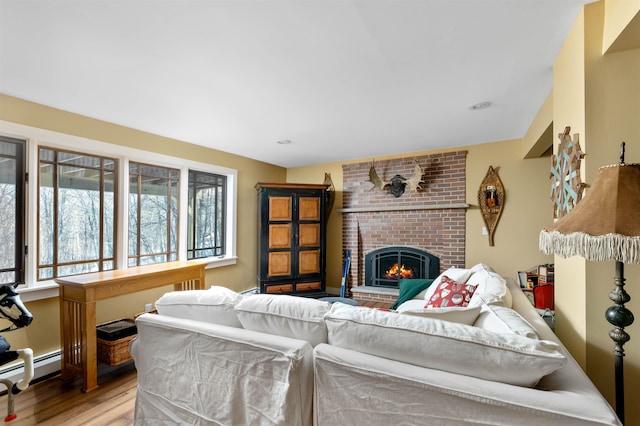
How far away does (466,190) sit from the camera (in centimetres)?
419

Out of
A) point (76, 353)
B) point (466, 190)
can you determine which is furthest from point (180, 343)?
point (466, 190)

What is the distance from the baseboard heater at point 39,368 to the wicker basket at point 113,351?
0.39 m

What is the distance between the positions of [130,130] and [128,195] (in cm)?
72

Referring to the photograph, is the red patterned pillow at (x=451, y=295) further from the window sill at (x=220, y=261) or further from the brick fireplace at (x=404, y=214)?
the window sill at (x=220, y=261)

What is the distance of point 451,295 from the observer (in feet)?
8.19

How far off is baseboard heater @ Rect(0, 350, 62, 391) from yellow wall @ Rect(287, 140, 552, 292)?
15.4 ft

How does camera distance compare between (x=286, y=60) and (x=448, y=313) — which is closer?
(x=448, y=313)

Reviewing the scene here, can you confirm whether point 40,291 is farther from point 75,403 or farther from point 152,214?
point 152,214

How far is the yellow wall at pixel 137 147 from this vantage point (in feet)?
8.39

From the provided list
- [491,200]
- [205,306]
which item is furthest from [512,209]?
[205,306]

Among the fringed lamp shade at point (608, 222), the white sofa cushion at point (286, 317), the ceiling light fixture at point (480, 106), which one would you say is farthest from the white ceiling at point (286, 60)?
the white sofa cushion at point (286, 317)

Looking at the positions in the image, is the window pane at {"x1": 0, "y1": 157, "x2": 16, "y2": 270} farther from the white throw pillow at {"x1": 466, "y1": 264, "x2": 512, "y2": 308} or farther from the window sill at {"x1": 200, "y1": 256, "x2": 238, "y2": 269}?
the white throw pillow at {"x1": 466, "y1": 264, "x2": 512, "y2": 308}

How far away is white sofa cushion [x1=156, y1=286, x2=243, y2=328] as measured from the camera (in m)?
1.69

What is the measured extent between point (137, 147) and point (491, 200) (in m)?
4.45
